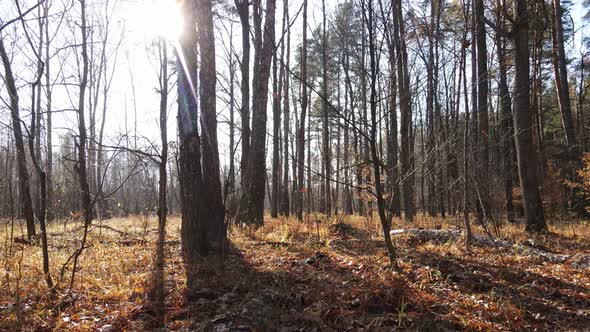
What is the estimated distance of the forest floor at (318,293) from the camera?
122 inches

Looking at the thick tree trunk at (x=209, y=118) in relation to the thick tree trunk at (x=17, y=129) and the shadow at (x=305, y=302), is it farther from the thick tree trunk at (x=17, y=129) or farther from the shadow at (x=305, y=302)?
the thick tree trunk at (x=17, y=129)

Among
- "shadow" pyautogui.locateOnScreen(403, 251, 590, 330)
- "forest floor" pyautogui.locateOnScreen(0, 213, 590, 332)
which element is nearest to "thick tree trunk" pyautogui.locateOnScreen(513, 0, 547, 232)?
"forest floor" pyautogui.locateOnScreen(0, 213, 590, 332)

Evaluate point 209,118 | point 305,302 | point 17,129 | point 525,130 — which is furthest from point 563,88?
point 17,129

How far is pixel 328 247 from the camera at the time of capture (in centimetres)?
597

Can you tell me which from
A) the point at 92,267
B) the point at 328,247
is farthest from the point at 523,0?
the point at 92,267

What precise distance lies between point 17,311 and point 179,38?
3695mm

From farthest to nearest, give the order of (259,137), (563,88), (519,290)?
(563,88), (259,137), (519,290)

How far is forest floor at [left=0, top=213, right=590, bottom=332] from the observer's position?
309 centimetres

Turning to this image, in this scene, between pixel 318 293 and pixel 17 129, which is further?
pixel 17 129

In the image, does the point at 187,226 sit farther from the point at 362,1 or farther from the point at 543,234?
the point at 543,234

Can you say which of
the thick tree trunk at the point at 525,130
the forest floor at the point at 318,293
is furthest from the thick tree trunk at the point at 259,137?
the thick tree trunk at the point at 525,130

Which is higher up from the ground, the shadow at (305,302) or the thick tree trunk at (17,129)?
the thick tree trunk at (17,129)

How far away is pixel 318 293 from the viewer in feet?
11.8

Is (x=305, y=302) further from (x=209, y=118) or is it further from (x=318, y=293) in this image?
(x=209, y=118)
